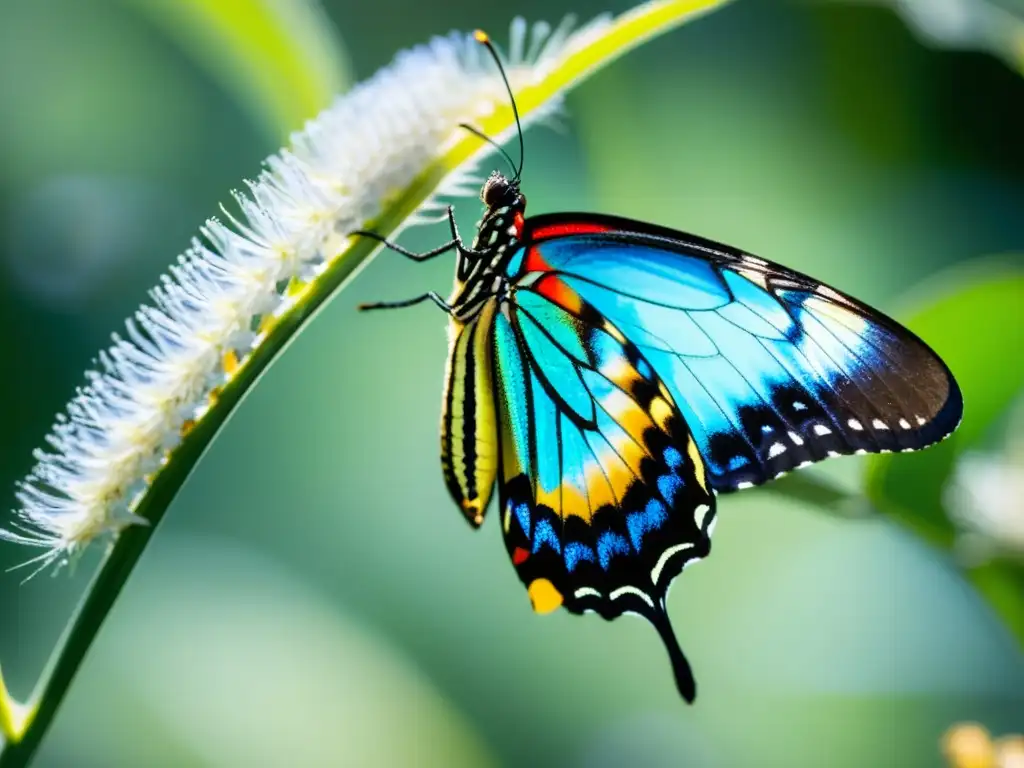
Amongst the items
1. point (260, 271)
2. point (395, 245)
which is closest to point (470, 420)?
point (395, 245)

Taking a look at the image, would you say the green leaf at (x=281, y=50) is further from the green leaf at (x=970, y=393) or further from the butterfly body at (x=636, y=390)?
the green leaf at (x=970, y=393)

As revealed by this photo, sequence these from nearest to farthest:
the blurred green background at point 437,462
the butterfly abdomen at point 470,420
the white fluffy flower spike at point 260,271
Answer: the white fluffy flower spike at point 260,271 → the butterfly abdomen at point 470,420 → the blurred green background at point 437,462

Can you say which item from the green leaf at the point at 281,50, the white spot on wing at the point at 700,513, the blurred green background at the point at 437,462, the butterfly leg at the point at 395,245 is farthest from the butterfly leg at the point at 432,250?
the blurred green background at the point at 437,462

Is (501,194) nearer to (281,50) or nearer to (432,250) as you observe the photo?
(432,250)

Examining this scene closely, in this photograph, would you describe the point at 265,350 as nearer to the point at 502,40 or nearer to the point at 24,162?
the point at 24,162

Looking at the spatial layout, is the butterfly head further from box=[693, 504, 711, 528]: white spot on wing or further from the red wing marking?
box=[693, 504, 711, 528]: white spot on wing

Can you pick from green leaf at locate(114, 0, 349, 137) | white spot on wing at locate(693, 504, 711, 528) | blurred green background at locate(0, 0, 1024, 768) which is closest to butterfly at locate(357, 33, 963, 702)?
white spot on wing at locate(693, 504, 711, 528)

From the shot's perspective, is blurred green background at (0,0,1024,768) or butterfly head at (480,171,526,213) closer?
butterfly head at (480,171,526,213)

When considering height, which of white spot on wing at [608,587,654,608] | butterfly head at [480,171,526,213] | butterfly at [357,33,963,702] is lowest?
white spot on wing at [608,587,654,608]

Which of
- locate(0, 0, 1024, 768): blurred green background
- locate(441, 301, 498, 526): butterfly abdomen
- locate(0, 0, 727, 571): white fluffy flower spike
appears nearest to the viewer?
locate(0, 0, 727, 571): white fluffy flower spike
